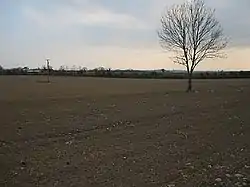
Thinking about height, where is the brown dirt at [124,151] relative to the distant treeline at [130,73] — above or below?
above

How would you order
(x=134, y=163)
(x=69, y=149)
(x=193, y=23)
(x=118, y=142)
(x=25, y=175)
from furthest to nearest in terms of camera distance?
(x=193, y=23) → (x=118, y=142) → (x=69, y=149) → (x=134, y=163) → (x=25, y=175)

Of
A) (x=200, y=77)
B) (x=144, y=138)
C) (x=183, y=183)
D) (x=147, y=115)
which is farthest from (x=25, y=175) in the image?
(x=200, y=77)

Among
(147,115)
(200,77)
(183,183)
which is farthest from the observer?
(200,77)

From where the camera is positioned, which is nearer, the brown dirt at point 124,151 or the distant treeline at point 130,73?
the brown dirt at point 124,151

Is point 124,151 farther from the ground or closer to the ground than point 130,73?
farther from the ground

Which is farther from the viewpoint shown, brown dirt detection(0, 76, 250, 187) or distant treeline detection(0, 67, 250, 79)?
distant treeline detection(0, 67, 250, 79)

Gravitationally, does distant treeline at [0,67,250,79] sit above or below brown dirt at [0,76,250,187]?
below

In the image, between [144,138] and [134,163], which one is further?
[144,138]

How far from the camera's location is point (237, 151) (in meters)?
12.3

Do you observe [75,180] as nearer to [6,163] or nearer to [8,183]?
[8,183]

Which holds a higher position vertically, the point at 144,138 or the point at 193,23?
the point at 193,23

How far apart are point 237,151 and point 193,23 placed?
38.4 meters

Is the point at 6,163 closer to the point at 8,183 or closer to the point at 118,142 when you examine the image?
the point at 8,183

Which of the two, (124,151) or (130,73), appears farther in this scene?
(130,73)
